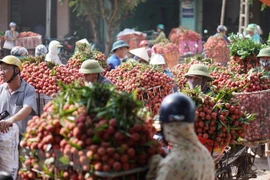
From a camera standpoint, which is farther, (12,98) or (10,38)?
(10,38)

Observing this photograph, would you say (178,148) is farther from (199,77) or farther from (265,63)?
(265,63)

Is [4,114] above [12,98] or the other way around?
the other way around

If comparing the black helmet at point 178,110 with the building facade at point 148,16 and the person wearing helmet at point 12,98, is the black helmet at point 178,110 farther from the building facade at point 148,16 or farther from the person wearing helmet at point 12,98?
the building facade at point 148,16

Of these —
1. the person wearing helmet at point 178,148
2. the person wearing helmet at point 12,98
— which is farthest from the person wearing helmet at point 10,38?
the person wearing helmet at point 178,148

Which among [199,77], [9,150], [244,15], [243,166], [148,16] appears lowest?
[243,166]

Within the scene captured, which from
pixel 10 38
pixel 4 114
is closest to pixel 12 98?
pixel 4 114

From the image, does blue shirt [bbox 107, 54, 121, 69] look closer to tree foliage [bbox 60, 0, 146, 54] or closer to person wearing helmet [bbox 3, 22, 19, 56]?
person wearing helmet [bbox 3, 22, 19, 56]

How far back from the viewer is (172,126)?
418 cm

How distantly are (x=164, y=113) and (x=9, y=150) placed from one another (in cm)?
338

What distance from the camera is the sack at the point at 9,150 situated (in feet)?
23.2

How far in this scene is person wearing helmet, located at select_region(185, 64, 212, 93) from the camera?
7395mm

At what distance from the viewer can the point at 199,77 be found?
7.44 metres

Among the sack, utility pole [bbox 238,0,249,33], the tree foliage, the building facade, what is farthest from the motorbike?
the building facade

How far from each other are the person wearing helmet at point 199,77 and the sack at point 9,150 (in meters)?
2.09
